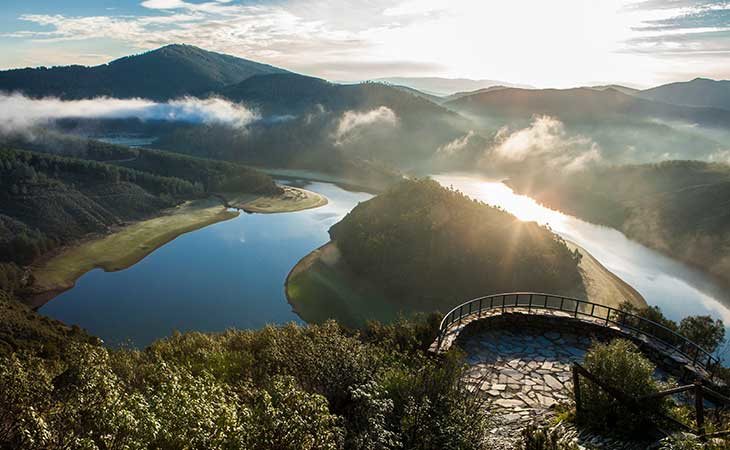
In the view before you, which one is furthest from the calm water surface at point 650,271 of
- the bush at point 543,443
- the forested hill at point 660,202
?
the bush at point 543,443

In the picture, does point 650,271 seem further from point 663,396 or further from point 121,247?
point 121,247

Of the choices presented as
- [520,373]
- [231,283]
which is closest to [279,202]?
[231,283]

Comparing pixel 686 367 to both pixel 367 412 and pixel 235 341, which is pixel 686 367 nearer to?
pixel 367 412

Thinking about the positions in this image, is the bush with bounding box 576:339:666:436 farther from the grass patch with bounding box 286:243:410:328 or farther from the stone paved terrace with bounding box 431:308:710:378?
the grass patch with bounding box 286:243:410:328

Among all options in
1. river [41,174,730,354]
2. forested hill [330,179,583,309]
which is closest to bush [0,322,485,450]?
river [41,174,730,354]

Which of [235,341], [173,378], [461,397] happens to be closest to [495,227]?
[235,341]

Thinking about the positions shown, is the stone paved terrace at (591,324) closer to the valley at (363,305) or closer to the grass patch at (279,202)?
the valley at (363,305)
